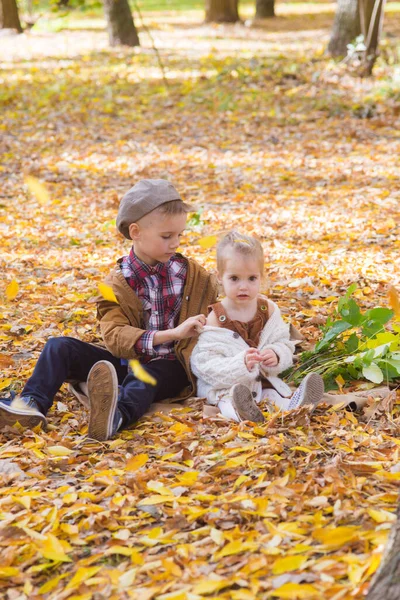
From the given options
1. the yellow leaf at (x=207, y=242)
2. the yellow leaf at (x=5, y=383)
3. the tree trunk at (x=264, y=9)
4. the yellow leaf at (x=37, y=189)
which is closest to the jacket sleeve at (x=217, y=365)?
the yellow leaf at (x=5, y=383)

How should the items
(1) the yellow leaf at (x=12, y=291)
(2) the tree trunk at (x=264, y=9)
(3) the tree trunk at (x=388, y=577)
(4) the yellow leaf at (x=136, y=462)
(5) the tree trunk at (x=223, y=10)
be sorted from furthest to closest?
(2) the tree trunk at (x=264, y=9) < (5) the tree trunk at (x=223, y=10) < (1) the yellow leaf at (x=12, y=291) < (4) the yellow leaf at (x=136, y=462) < (3) the tree trunk at (x=388, y=577)

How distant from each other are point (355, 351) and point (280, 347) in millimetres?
426

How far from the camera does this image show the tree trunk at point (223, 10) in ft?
66.9

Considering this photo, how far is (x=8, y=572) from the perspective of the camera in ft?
8.11

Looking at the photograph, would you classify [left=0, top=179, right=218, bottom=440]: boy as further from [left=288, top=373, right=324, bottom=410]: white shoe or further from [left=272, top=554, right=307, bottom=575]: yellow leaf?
[left=272, top=554, right=307, bottom=575]: yellow leaf

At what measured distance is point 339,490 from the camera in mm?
2771

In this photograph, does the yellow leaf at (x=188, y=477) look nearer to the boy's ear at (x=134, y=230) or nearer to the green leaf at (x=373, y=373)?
the green leaf at (x=373, y=373)

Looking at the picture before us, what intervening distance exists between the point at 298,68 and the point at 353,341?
32.9 feet

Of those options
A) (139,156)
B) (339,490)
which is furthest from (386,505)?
(139,156)

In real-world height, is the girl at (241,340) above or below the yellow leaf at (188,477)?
above

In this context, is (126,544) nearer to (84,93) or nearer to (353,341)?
(353,341)

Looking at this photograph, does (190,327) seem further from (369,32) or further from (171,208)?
(369,32)

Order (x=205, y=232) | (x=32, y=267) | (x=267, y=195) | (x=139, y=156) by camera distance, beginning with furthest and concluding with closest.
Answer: (x=139, y=156) → (x=267, y=195) → (x=205, y=232) → (x=32, y=267)

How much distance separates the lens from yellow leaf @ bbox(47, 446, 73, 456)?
3396 millimetres
